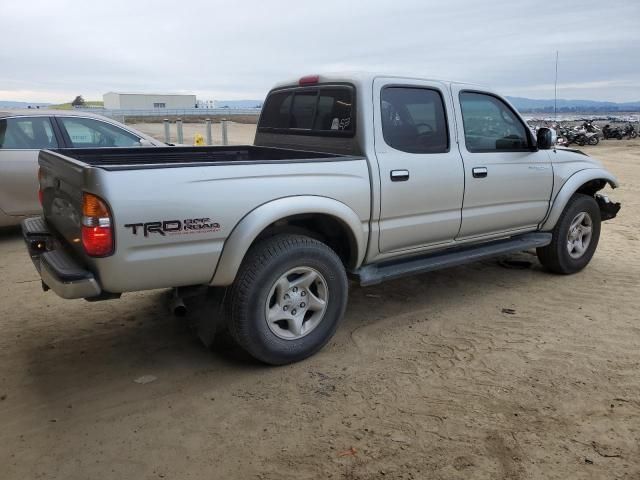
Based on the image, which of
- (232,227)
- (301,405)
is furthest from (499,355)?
(232,227)

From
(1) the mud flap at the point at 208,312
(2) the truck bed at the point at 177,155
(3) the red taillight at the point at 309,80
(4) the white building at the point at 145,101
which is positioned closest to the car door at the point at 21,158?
(2) the truck bed at the point at 177,155

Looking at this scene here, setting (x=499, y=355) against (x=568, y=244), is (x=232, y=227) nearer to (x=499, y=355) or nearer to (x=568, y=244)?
(x=499, y=355)

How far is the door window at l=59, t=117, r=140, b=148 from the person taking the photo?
7.21m

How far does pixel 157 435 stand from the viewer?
3.02 m

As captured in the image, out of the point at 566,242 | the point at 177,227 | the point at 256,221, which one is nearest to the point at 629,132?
the point at 566,242

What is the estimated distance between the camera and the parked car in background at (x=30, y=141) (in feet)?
22.5

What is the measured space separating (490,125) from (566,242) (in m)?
1.61

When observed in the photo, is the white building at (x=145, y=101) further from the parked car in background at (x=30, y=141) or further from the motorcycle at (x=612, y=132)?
the parked car in background at (x=30, y=141)

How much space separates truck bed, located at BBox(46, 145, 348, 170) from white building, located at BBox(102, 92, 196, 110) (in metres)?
52.7

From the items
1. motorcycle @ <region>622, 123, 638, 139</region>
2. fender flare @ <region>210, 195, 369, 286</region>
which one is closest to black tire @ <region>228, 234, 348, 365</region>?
fender flare @ <region>210, 195, 369, 286</region>

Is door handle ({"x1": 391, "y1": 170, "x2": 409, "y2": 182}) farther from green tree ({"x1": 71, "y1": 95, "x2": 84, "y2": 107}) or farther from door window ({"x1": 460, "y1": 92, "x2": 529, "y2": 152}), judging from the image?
green tree ({"x1": 71, "y1": 95, "x2": 84, "y2": 107})

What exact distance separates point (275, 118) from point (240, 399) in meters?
2.74

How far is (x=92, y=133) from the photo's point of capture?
7301 mm

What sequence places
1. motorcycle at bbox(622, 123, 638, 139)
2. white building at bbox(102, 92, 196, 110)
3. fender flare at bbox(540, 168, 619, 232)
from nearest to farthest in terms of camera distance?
fender flare at bbox(540, 168, 619, 232) < motorcycle at bbox(622, 123, 638, 139) < white building at bbox(102, 92, 196, 110)
